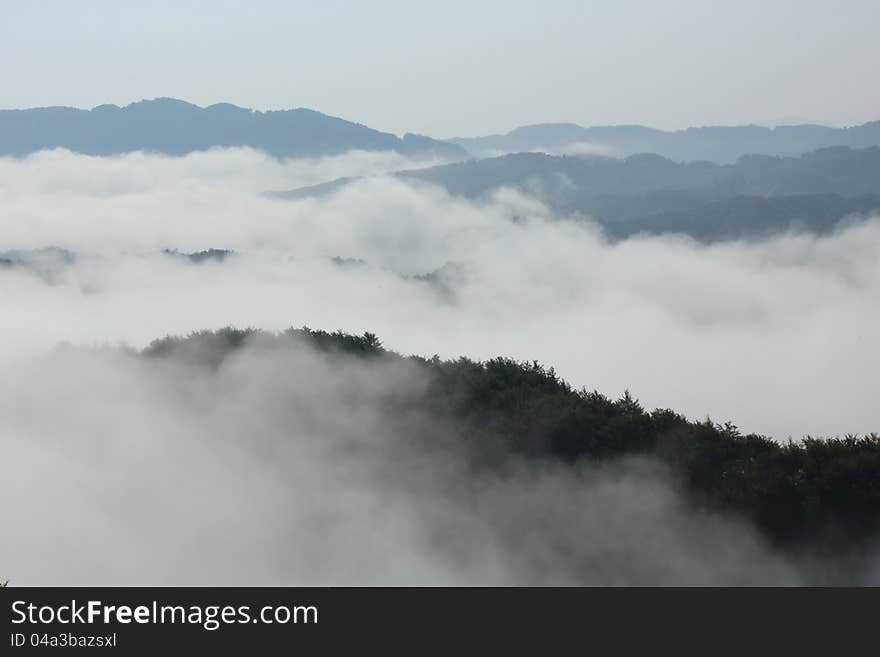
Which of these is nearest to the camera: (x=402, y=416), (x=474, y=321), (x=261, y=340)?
(x=402, y=416)

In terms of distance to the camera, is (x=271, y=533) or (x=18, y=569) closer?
(x=18, y=569)

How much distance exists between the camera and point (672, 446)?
2953 centimetres

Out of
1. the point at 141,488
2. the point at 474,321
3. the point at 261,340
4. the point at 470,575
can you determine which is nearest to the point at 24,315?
the point at 474,321

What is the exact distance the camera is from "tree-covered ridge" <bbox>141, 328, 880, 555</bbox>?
2478cm

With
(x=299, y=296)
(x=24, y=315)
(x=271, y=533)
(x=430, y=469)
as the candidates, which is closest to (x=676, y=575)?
(x=430, y=469)

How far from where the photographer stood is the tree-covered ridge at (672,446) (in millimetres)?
24781

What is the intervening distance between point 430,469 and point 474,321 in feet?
543

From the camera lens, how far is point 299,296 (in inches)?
7781

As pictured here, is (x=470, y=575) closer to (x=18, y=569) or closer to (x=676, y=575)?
(x=676, y=575)

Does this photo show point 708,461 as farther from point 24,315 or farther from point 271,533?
→ point 24,315

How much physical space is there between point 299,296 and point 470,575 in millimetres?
176651
